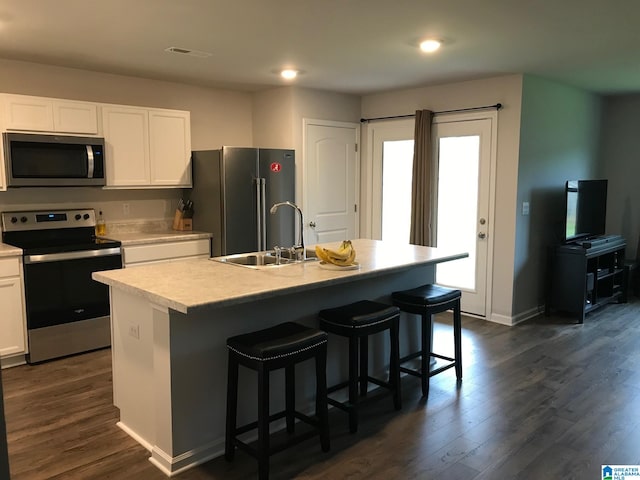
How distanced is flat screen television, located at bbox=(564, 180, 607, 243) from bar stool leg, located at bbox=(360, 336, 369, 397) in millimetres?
3147

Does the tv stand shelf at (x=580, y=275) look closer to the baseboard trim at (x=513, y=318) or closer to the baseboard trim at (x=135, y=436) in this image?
the baseboard trim at (x=513, y=318)

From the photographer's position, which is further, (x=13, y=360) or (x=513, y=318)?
(x=513, y=318)

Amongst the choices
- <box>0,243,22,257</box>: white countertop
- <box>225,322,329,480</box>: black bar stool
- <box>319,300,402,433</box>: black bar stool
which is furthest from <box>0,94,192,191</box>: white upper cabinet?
<box>225,322,329,480</box>: black bar stool

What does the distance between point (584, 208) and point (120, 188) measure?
4831mm

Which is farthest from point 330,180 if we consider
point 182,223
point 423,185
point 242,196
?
point 182,223

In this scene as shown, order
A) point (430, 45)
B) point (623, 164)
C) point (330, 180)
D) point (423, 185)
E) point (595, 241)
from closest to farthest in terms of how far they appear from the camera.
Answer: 1. point (430, 45)
2. point (595, 241)
3. point (423, 185)
4. point (330, 180)
5. point (623, 164)

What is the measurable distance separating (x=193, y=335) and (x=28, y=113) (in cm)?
273

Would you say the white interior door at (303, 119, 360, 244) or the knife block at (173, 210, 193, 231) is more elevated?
the white interior door at (303, 119, 360, 244)

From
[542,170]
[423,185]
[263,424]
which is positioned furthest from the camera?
[423,185]

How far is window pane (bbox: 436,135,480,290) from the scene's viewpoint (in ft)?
17.9

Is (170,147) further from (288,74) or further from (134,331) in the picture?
(134,331)

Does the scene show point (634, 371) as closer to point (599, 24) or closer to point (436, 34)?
point (599, 24)

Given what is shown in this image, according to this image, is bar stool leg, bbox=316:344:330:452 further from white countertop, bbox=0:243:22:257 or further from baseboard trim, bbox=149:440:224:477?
white countertop, bbox=0:243:22:257

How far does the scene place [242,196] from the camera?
5047 millimetres
